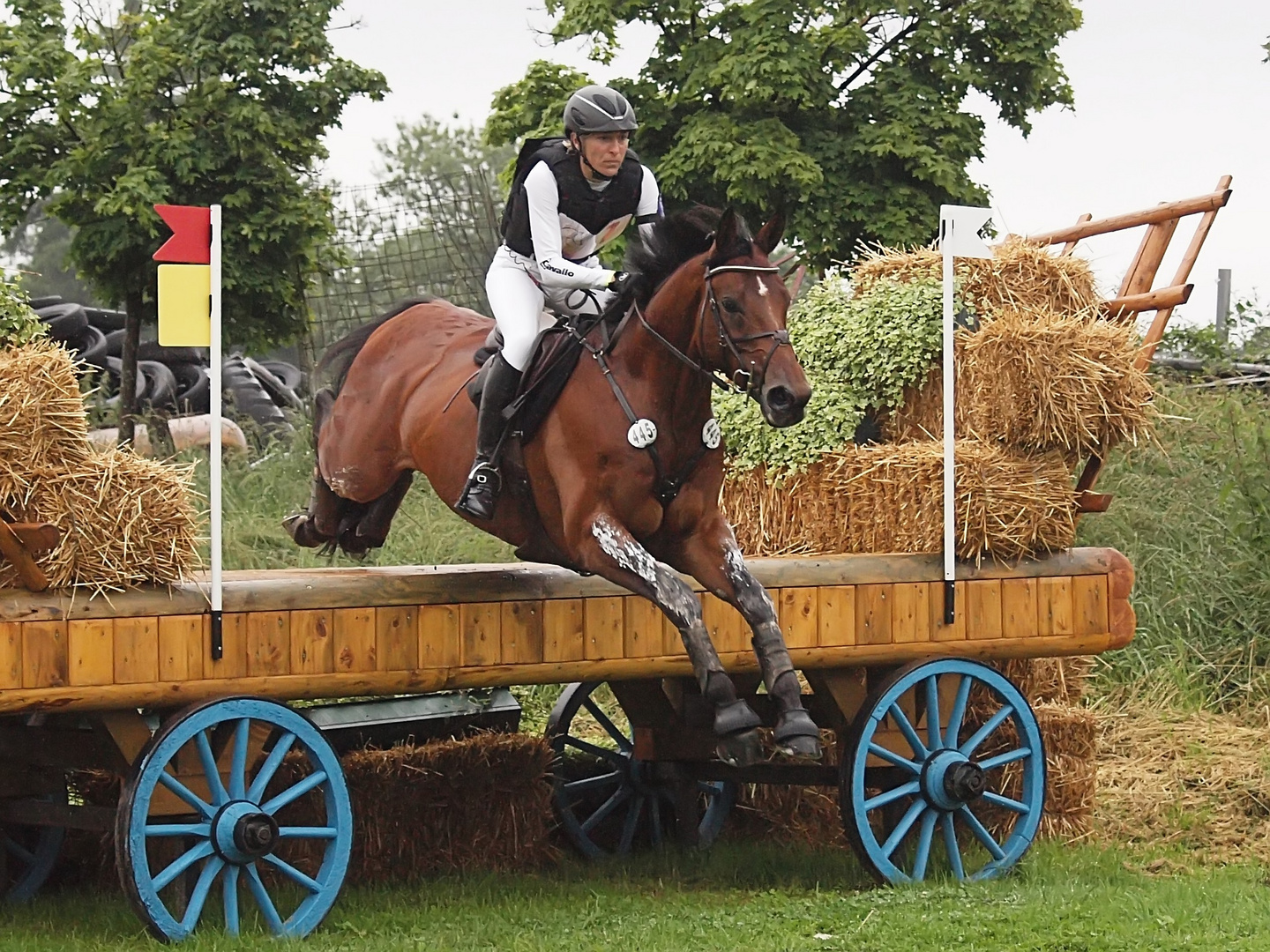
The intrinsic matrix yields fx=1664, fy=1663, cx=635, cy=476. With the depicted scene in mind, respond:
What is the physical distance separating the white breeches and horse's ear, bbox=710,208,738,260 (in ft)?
1.77

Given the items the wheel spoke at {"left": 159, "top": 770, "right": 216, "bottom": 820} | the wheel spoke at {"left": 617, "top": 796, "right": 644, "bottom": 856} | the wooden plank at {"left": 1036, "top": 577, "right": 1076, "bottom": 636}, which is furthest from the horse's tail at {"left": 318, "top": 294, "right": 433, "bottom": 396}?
the wooden plank at {"left": 1036, "top": 577, "right": 1076, "bottom": 636}

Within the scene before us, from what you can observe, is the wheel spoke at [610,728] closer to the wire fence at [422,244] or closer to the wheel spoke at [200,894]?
the wheel spoke at [200,894]

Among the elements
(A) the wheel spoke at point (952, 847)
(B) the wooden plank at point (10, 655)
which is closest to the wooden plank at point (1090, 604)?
(A) the wheel spoke at point (952, 847)

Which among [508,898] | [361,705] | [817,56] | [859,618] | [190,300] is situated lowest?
[508,898]

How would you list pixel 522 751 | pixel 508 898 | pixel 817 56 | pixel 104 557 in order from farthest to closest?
1. pixel 817 56
2. pixel 522 751
3. pixel 508 898
4. pixel 104 557

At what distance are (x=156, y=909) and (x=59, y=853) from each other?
173 cm

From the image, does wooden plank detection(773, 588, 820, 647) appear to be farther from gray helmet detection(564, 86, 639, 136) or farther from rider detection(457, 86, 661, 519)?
gray helmet detection(564, 86, 639, 136)

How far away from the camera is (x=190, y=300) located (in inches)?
193

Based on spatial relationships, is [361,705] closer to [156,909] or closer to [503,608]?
[503,608]

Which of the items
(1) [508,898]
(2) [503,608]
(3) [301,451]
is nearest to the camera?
(2) [503,608]

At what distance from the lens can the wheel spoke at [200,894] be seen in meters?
4.80

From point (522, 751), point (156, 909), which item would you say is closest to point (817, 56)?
point (522, 751)

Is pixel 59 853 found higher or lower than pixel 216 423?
lower

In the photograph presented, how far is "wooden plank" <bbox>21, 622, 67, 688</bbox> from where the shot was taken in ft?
14.9
